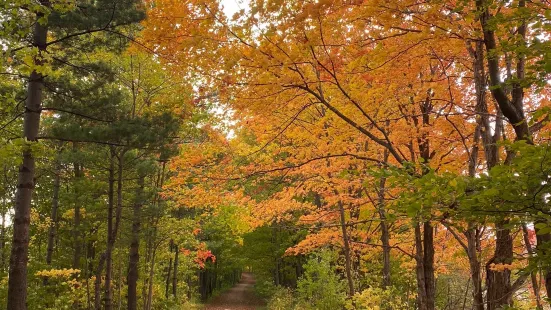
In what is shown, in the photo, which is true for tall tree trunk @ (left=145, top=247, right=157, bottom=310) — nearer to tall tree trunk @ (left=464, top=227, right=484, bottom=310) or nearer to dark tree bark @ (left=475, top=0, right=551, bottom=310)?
tall tree trunk @ (left=464, top=227, right=484, bottom=310)

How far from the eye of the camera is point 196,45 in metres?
3.61

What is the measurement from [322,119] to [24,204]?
5415mm

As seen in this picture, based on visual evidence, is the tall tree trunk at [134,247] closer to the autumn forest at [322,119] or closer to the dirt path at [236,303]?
the autumn forest at [322,119]

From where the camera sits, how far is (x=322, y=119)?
5.04m

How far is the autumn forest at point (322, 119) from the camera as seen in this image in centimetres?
266

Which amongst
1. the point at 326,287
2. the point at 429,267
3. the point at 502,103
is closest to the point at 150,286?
the point at 326,287

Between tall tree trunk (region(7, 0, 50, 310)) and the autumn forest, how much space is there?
3 cm

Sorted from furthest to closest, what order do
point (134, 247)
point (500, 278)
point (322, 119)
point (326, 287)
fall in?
point (134, 247) < point (326, 287) < point (322, 119) < point (500, 278)

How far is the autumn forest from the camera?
8.74 feet

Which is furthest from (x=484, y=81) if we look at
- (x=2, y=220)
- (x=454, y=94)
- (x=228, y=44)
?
(x=2, y=220)

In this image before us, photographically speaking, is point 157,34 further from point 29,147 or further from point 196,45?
point 29,147

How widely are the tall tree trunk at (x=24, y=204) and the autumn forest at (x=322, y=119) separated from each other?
0.03 metres

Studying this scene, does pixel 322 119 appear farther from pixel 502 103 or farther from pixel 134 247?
pixel 134 247

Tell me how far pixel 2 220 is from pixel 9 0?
17.0 m
